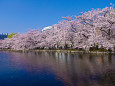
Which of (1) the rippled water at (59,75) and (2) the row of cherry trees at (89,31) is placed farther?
(2) the row of cherry trees at (89,31)

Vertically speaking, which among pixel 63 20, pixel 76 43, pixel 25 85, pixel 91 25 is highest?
pixel 63 20

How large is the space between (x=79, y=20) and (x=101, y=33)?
8.98 metres

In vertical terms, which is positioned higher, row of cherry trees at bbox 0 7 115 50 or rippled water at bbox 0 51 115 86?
row of cherry trees at bbox 0 7 115 50

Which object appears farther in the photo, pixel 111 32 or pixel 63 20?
pixel 63 20

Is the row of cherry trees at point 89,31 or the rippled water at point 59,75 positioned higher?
the row of cherry trees at point 89,31

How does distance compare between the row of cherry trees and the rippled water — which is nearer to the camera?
the rippled water

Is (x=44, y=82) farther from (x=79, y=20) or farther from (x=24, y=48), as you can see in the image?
(x=24, y=48)

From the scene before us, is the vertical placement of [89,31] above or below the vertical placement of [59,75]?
above

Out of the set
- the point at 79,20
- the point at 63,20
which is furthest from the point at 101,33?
the point at 63,20

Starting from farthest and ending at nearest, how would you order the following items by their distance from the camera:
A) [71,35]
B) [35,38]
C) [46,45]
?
[35,38] < [46,45] < [71,35]

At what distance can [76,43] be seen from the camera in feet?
144

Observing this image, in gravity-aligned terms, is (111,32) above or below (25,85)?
above

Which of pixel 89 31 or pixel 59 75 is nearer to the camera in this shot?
pixel 59 75

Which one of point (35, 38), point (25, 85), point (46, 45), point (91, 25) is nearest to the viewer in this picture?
point (25, 85)
